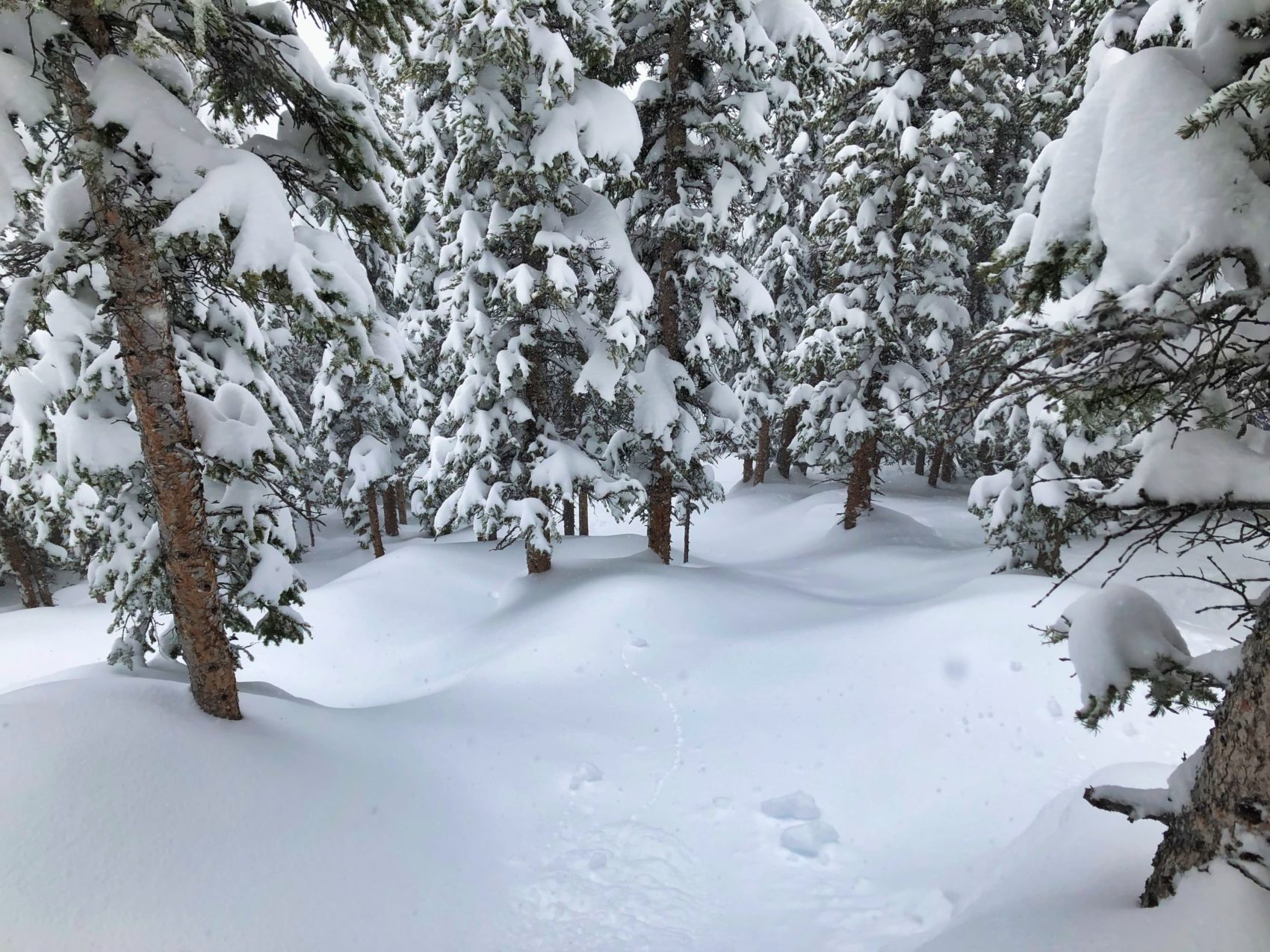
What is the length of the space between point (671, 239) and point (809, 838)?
989 cm

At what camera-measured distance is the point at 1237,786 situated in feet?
9.45

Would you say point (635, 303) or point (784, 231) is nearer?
point (635, 303)

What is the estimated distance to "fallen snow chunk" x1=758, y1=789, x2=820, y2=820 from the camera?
6266 millimetres

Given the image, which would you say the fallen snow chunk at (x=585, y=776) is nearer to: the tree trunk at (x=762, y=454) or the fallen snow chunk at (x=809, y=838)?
the fallen snow chunk at (x=809, y=838)

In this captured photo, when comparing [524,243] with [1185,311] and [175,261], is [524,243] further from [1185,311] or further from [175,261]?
[1185,311]

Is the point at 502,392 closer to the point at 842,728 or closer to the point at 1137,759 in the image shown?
the point at 842,728

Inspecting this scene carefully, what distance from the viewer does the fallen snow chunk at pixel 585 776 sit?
678 cm

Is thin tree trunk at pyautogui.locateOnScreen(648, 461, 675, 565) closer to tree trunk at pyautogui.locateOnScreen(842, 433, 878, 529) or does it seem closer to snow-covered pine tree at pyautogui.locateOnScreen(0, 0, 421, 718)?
tree trunk at pyautogui.locateOnScreen(842, 433, 878, 529)

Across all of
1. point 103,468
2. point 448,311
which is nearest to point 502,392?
point 448,311

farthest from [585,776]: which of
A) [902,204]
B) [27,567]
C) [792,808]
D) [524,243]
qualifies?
[27,567]

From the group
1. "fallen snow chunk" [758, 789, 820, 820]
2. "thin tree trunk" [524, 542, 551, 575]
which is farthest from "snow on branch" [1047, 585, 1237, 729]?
"thin tree trunk" [524, 542, 551, 575]

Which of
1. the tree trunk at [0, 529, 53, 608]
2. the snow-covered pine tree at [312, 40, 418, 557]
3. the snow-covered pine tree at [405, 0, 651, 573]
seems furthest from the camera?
the tree trunk at [0, 529, 53, 608]

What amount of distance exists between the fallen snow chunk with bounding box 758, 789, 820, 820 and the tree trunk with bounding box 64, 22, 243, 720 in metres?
5.08

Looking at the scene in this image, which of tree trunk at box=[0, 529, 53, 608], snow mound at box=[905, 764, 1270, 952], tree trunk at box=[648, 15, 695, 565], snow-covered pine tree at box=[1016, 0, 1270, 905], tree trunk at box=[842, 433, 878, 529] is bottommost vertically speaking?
tree trunk at box=[0, 529, 53, 608]
